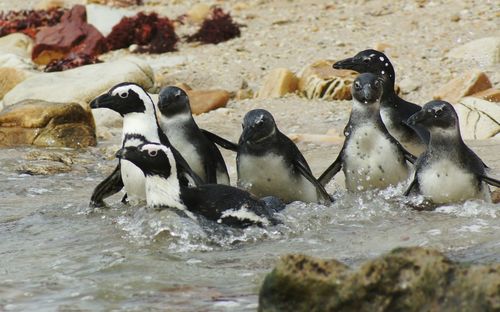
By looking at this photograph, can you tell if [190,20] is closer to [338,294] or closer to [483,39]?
[483,39]

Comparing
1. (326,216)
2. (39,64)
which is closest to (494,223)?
(326,216)

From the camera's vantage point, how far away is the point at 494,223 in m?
6.34

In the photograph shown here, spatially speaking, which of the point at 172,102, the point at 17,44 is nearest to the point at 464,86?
the point at 172,102

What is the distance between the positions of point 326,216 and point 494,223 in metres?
1.09

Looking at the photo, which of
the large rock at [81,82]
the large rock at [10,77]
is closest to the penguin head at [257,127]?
the large rock at [81,82]

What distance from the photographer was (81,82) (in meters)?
12.8

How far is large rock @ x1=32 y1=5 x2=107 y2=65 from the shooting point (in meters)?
15.7

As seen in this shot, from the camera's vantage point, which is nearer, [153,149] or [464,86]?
[153,149]

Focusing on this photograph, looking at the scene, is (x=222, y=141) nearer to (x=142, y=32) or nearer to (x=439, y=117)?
(x=439, y=117)

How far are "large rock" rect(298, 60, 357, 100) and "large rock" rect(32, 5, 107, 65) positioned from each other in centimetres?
415

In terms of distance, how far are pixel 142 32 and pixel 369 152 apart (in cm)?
861

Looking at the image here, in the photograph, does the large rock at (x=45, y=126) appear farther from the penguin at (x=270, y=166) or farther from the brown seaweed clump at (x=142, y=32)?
the brown seaweed clump at (x=142, y=32)

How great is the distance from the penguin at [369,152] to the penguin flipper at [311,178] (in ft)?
0.87

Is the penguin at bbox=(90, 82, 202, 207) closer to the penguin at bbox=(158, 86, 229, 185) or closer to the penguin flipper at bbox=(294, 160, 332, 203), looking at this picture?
the penguin at bbox=(158, 86, 229, 185)
